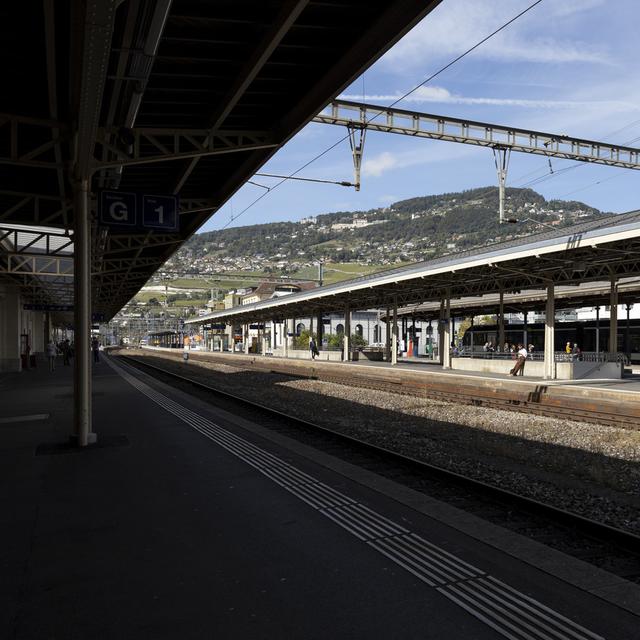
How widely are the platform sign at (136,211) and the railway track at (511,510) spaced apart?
473cm

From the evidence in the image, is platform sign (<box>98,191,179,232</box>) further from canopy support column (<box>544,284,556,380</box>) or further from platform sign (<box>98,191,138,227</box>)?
canopy support column (<box>544,284,556,380</box>)

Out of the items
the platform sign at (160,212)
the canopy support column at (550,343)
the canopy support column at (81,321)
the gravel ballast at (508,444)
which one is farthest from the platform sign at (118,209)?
the canopy support column at (550,343)

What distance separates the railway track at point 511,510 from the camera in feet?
16.6

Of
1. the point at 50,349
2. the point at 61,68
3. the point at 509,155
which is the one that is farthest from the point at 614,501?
the point at 50,349

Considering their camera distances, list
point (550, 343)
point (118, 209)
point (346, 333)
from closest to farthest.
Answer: point (118, 209) < point (550, 343) < point (346, 333)

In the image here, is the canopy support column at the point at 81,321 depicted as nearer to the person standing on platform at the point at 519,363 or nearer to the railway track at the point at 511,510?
the railway track at the point at 511,510

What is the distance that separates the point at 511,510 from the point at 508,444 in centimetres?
498

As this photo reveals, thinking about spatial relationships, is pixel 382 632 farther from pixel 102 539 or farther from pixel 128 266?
pixel 128 266

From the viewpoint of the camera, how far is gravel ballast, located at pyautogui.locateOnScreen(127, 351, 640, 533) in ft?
23.7

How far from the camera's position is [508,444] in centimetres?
1102

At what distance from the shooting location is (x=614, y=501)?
681 centimetres

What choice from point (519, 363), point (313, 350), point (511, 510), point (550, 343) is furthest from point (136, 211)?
point (313, 350)

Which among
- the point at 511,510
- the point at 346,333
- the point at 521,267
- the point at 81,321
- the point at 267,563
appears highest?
the point at 521,267

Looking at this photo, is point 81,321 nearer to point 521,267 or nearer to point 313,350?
point 521,267
